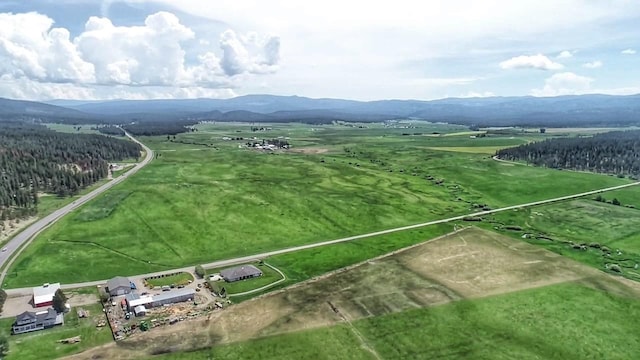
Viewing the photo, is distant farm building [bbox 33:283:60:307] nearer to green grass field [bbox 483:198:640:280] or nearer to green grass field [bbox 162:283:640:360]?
green grass field [bbox 162:283:640:360]

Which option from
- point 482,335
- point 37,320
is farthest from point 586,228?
point 37,320

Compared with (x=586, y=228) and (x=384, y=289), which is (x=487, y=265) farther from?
(x=586, y=228)

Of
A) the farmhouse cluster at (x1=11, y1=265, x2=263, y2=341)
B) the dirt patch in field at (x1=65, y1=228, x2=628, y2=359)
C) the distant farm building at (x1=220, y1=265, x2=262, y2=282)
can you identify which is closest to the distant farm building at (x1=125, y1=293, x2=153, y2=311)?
the farmhouse cluster at (x1=11, y1=265, x2=263, y2=341)

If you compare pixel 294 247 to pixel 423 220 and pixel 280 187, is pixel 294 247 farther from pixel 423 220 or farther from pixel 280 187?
pixel 280 187

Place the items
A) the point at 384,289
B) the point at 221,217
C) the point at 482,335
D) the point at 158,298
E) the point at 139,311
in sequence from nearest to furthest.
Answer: the point at 482,335 → the point at 139,311 → the point at 158,298 → the point at 384,289 → the point at 221,217

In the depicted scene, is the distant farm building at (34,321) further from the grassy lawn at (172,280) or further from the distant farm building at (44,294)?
the grassy lawn at (172,280)

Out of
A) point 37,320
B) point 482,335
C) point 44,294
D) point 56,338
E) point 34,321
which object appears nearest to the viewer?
point 482,335

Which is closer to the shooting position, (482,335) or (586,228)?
(482,335)

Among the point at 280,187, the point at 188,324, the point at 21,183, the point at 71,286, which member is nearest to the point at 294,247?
the point at 188,324
